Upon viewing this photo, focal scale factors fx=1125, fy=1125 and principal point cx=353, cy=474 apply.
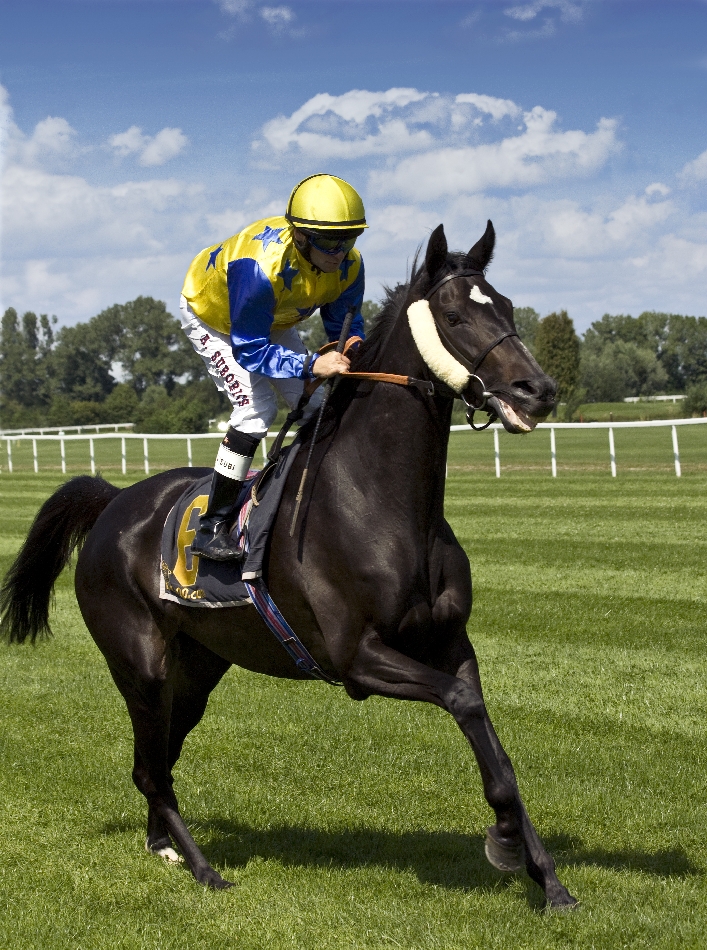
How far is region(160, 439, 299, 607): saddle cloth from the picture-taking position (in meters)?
→ 4.20

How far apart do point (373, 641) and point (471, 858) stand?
1.11m

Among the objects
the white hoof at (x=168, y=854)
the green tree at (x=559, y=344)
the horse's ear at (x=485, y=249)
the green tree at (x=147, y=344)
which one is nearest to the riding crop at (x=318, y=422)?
the horse's ear at (x=485, y=249)

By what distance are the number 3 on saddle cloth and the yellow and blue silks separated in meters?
0.39

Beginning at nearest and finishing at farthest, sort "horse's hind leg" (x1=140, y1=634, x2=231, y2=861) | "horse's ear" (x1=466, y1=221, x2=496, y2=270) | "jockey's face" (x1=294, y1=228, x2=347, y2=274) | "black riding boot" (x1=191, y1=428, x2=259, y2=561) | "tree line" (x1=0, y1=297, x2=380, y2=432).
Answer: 1. "horse's ear" (x1=466, y1=221, x2=496, y2=270)
2. "jockey's face" (x1=294, y1=228, x2=347, y2=274)
3. "black riding boot" (x1=191, y1=428, x2=259, y2=561)
4. "horse's hind leg" (x1=140, y1=634, x2=231, y2=861)
5. "tree line" (x1=0, y1=297, x2=380, y2=432)

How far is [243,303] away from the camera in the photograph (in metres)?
4.12

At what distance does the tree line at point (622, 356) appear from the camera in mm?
65812

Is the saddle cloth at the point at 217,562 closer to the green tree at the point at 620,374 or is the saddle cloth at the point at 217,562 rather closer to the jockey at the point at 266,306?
the jockey at the point at 266,306

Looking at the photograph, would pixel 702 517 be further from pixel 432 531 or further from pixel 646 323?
pixel 646 323

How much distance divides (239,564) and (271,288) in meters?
1.07

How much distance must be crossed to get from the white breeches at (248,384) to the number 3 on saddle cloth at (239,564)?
197 millimetres

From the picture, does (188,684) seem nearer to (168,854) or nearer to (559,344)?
(168,854)

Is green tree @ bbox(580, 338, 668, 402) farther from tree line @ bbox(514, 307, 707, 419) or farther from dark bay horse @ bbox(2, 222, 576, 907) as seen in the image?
dark bay horse @ bbox(2, 222, 576, 907)

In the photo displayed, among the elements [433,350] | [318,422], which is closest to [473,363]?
[433,350]

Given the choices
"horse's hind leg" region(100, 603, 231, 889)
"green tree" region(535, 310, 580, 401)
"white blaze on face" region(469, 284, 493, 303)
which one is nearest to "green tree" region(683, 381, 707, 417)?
"green tree" region(535, 310, 580, 401)
